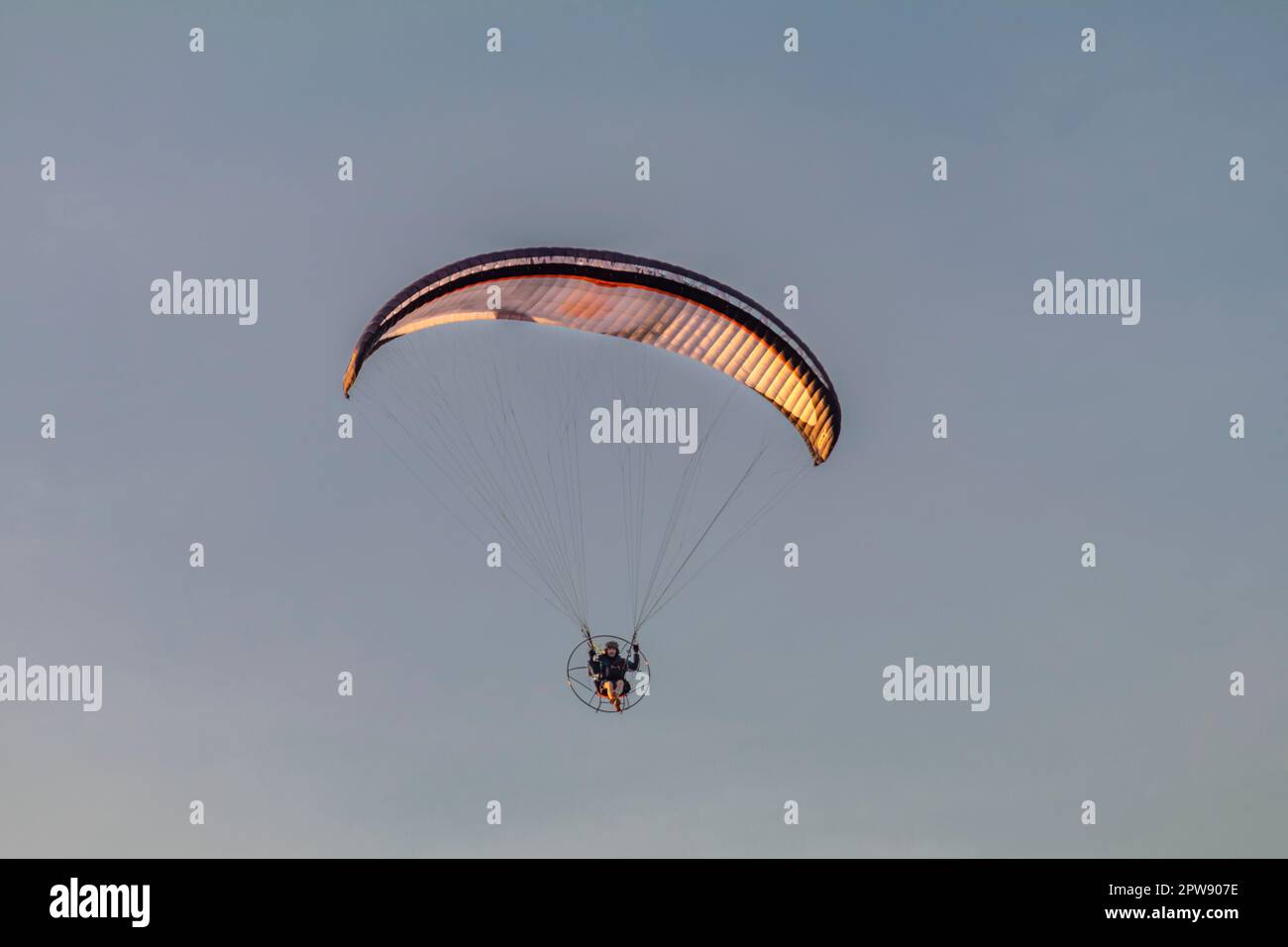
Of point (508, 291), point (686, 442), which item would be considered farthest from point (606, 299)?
point (686, 442)

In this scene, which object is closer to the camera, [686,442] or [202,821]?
[686,442]
